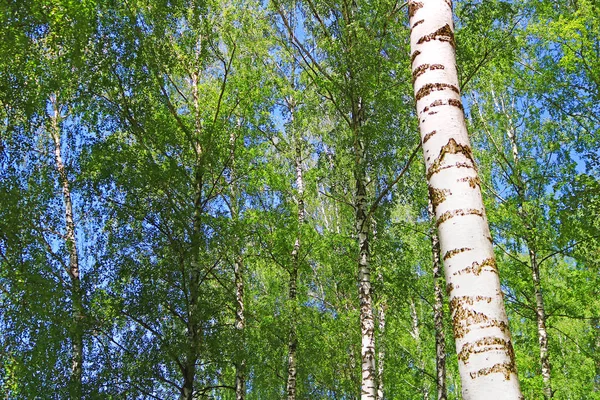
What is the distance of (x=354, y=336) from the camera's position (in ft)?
55.7

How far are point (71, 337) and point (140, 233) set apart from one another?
2.63m

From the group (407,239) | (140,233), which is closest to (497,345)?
(140,233)

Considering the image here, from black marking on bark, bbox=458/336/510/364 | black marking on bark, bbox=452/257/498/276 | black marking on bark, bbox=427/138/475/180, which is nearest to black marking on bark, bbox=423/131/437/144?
black marking on bark, bbox=427/138/475/180

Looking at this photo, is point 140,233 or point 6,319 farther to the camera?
point 140,233

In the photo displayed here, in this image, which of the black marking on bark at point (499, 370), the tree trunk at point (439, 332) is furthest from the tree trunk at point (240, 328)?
the black marking on bark at point (499, 370)

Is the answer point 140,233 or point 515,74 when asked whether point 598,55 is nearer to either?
point 515,74

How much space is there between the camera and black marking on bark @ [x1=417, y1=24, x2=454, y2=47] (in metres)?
2.97

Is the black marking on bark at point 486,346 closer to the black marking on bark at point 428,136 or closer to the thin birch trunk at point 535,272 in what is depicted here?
the black marking on bark at point 428,136

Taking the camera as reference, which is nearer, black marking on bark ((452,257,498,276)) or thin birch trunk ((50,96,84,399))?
black marking on bark ((452,257,498,276))

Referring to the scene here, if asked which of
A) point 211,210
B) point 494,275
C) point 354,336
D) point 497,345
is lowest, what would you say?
point 497,345

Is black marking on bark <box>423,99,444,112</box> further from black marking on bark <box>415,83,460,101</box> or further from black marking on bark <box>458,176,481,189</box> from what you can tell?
black marking on bark <box>458,176,481,189</box>

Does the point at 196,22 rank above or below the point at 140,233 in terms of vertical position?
above

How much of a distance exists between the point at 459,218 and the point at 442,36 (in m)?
1.16

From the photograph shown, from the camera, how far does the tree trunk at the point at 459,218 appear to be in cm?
221
